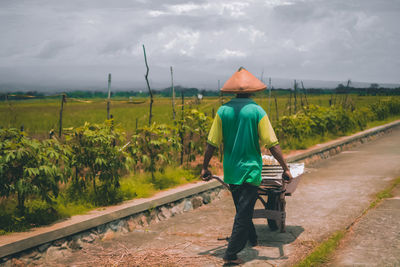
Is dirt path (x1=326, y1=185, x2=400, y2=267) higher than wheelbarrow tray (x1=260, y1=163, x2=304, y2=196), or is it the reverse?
wheelbarrow tray (x1=260, y1=163, x2=304, y2=196)

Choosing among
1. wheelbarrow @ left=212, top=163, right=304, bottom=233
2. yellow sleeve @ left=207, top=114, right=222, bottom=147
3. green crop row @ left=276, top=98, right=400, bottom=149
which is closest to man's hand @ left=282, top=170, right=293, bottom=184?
wheelbarrow @ left=212, top=163, right=304, bottom=233

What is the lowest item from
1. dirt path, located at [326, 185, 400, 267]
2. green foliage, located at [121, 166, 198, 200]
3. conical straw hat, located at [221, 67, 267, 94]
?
dirt path, located at [326, 185, 400, 267]

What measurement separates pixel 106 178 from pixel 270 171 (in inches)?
93.1

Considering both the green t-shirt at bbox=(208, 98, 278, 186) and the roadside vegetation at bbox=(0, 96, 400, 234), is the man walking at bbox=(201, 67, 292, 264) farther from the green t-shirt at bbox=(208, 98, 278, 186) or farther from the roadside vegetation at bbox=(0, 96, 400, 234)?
the roadside vegetation at bbox=(0, 96, 400, 234)

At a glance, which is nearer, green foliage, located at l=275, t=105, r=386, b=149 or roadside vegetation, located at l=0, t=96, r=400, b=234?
roadside vegetation, located at l=0, t=96, r=400, b=234

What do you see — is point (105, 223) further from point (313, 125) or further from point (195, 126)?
point (313, 125)

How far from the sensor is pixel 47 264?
4.77m

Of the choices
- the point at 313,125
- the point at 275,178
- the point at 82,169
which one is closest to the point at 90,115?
the point at 313,125

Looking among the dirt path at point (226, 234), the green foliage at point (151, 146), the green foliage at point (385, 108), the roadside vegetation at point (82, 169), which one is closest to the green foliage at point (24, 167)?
the roadside vegetation at point (82, 169)

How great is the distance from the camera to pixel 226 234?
5777 mm

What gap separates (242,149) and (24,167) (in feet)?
7.99

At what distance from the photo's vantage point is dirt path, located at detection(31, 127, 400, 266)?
484 cm

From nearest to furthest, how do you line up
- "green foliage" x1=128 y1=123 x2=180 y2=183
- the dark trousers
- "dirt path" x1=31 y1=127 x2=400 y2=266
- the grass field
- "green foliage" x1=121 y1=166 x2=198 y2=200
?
the dark trousers, "dirt path" x1=31 y1=127 x2=400 y2=266, "green foliage" x1=121 y1=166 x2=198 y2=200, "green foliage" x1=128 y1=123 x2=180 y2=183, the grass field

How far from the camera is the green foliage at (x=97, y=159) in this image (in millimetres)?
6086
